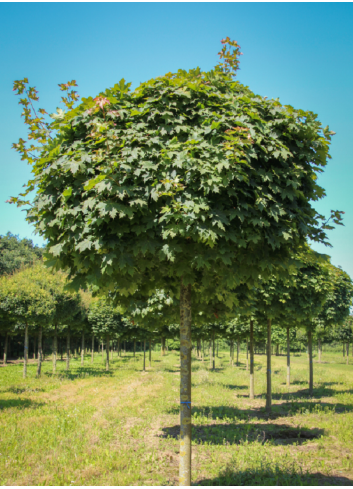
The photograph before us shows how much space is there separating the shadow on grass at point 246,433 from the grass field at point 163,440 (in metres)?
0.03

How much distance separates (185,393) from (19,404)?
11.4 metres

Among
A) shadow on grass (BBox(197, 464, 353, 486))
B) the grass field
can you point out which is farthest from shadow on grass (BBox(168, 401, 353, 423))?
shadow on grass (BBox(197, 464, 353, 486))

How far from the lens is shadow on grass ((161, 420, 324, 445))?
8609 millimetres

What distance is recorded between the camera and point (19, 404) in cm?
1289

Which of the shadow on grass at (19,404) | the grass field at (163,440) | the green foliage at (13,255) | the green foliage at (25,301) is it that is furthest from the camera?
the green foliage at (13,255)

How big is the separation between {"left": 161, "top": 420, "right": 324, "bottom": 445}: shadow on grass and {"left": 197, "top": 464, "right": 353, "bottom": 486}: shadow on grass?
5.57ft

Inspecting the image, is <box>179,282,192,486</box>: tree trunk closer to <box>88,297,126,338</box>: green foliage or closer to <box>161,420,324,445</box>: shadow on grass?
<box>161,420,324,445</box>: shadow on grass

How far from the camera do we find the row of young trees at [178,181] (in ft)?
12.3

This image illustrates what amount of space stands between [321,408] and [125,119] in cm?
1363

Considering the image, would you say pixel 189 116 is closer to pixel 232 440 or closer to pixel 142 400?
pixel 232 440

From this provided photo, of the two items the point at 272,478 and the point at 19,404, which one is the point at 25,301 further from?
the point at 272,478

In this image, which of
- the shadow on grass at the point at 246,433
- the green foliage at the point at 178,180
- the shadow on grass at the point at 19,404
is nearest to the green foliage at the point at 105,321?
the shadow on grass at the point at 19,404

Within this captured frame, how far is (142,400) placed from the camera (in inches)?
558

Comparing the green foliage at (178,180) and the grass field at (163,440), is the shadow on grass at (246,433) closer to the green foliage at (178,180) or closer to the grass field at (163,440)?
the grass field at (163,440)
